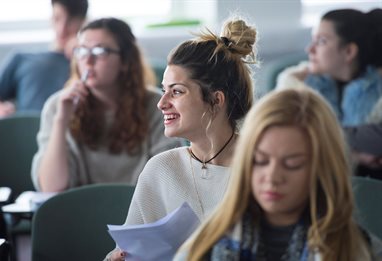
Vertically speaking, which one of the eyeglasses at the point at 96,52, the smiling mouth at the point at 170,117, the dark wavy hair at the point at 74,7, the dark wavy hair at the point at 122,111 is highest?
the smiling mouth at the point at 170,117

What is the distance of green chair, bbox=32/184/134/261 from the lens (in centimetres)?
241

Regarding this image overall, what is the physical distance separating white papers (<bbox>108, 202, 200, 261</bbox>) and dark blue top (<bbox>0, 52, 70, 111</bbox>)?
2.49 metres

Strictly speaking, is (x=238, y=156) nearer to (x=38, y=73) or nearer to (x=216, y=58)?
(x=216, y=58)

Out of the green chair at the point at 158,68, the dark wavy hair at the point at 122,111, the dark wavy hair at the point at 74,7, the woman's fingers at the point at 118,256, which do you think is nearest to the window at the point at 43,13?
the dark wavy hair at the point at 74,7

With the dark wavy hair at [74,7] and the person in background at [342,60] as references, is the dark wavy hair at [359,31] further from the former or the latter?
the dark wavy hair at [74,7]

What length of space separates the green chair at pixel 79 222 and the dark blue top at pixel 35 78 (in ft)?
5.98

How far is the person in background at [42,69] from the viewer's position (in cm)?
423

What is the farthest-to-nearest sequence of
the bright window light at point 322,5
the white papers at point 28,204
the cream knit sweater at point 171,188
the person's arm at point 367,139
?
the bright window light at point 322,5 → the person's arm at point 367,139 → the white papers at point 28,204 → the cream knit sweater at point 171,188

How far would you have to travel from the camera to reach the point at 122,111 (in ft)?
10.4

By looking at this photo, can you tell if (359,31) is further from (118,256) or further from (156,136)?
(118,256)

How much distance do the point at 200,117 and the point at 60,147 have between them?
116cm

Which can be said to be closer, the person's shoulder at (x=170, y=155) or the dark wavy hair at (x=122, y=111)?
the person's shoulder at (x=170, y=155)

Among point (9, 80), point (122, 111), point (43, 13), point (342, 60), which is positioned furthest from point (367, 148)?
point (43, 13)

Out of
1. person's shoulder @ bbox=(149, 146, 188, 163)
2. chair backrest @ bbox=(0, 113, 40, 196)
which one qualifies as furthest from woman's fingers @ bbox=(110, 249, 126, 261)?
chair backrest @ bbox=(0, 113, 40, 196)
